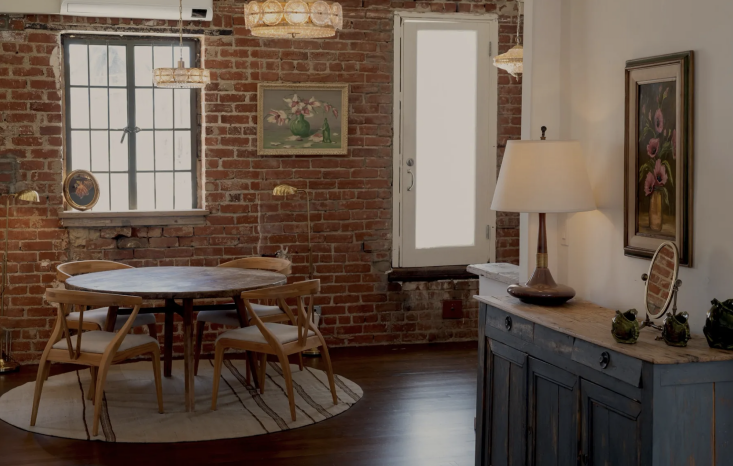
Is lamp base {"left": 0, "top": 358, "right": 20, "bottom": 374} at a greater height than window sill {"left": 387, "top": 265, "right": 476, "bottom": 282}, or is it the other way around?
window sill {"left": 387, "top": 265, "right": 476, "bottom": 282}

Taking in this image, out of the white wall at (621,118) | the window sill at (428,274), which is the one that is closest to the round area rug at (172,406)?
the window sill at (428,274)

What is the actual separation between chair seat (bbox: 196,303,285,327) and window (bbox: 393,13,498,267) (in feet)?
5.10

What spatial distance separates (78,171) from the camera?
6441 mm

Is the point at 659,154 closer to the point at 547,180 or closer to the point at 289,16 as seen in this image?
the point at 547,180

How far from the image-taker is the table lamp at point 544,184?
12.0 feet

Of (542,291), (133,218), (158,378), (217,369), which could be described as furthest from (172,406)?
(542,291)

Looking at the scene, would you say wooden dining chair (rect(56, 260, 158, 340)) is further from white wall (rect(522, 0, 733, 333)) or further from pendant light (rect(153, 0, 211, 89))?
white wall (rect(522, 0, 733, 333))

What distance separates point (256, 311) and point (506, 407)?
2442mm

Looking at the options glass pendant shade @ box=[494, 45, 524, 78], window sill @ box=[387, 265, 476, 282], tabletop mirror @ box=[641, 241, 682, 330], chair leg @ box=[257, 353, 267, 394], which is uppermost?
glass pendant shade @ box=[494, 45, 524, 78]

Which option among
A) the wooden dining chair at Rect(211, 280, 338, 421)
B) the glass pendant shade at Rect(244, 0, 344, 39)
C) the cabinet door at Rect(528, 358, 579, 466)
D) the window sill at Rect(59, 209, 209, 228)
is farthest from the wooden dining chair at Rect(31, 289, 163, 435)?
the cabinet door at Rect(528, 358, 579, 466)

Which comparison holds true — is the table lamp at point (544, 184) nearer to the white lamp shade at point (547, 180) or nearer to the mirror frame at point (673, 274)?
the white lamp shade at point (547, 180)

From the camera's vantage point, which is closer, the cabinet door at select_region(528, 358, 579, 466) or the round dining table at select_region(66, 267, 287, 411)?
the cabinet door at select_region(528, 358, 579, 466)

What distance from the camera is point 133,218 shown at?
21.5ft

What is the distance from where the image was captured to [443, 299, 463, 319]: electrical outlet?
23.8ft
